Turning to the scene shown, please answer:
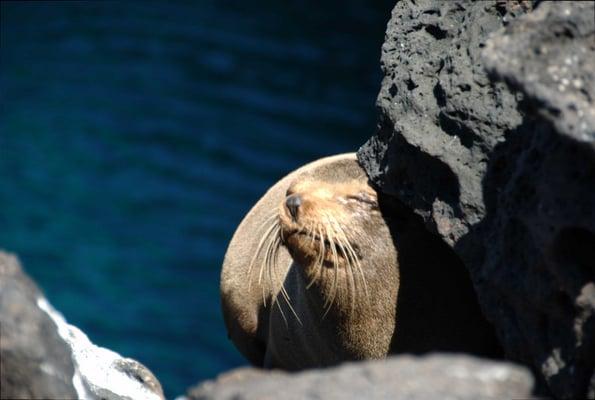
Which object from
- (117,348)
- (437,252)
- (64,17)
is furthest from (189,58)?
(437,252)

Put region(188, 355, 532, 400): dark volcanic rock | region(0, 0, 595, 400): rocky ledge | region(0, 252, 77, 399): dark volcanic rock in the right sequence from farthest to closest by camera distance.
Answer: region(0, 252, 77, 399): dark volcanic rock < region(0, 0, 595, 400): rocky ledge < region(188, 355, 532, 400): dark volcanic rock

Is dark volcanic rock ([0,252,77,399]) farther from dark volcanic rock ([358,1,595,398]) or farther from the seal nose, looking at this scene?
the seal nose

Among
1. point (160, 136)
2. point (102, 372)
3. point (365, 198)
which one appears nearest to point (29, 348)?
point (102, 372)

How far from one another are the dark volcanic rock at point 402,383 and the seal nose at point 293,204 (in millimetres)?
1543

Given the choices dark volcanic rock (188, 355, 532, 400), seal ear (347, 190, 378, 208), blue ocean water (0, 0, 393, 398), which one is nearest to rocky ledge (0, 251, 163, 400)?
dark volcanic rock (188, 355, 532, 400)

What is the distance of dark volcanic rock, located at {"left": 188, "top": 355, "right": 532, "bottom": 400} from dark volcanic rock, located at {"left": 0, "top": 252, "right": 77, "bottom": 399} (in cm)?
44

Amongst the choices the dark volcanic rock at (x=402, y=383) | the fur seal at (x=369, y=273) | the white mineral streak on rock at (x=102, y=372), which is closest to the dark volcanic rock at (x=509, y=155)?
the fur seal at (x=369, y=273)

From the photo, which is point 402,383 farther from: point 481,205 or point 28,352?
point 481,205

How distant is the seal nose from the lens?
12.9ft

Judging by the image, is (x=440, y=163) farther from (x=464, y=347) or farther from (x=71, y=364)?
(x=71, y=364)

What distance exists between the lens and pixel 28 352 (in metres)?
2.62

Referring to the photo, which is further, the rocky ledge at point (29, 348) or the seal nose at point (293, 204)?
the seal nose at point (293, 204)

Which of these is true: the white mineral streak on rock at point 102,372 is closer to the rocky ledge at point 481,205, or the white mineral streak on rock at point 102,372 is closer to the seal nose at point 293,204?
the rocky ledge at point 481,205

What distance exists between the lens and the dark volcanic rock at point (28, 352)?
2.63m
